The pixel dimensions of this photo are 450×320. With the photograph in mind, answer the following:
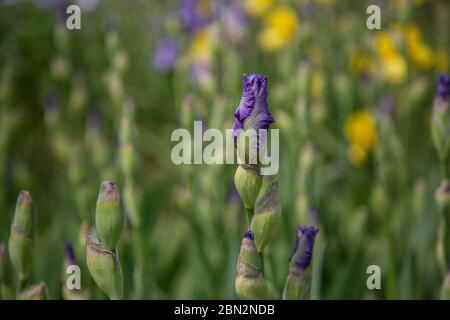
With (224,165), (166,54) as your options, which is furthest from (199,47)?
(224,165)

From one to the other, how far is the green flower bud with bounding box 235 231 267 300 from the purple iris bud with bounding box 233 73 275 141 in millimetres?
128

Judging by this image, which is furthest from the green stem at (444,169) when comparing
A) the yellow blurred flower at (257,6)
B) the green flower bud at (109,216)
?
the yellow blurred flower at (257,6)

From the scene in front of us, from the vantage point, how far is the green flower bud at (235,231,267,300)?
2.51 feet

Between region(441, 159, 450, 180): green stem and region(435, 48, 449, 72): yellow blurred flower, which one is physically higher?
region(435, 48, 449, 72): yellow blurred flower

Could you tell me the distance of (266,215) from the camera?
78cm

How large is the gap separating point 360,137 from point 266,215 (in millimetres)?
1417

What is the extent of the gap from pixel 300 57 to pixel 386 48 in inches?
21.3

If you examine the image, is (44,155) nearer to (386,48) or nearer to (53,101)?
(53,101)

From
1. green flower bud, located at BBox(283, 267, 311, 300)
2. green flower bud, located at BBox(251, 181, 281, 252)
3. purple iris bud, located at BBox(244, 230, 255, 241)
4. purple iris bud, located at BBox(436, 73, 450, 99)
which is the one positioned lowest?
green flower bud, located at BBox(283, 267, 311, 300)

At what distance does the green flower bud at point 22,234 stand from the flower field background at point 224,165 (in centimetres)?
2

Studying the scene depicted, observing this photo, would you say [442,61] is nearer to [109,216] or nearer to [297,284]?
[297,284]

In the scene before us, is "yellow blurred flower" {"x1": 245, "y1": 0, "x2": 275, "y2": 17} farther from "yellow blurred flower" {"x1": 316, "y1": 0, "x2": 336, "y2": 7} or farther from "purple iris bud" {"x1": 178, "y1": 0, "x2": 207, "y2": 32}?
"purple iris bud" {"x1": 178, "y1": 0, "x2": 207, "y2": 32}

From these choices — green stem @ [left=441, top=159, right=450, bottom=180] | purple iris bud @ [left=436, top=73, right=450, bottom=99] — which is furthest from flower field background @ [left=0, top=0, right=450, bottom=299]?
purple iris bud @ [left=436, top=73, right=450, bottom=99]
